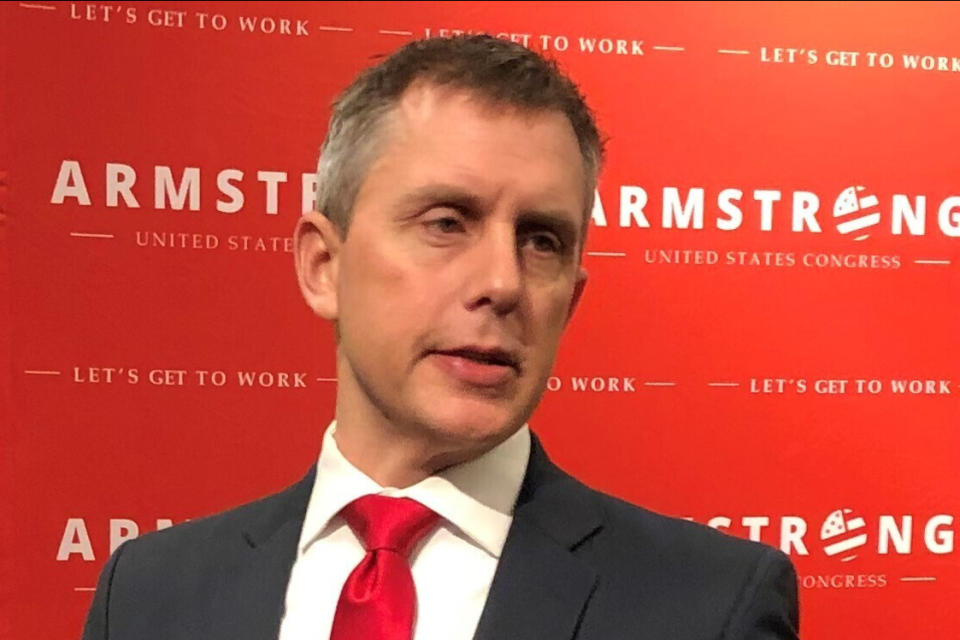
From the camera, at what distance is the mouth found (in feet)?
2.94

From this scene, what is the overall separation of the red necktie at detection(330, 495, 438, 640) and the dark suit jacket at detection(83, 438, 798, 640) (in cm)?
8

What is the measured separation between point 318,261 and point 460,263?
0.21 m

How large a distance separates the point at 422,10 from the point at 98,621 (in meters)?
1.09

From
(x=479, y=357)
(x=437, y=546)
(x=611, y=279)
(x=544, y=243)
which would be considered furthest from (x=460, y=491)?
(x=611, y=279)

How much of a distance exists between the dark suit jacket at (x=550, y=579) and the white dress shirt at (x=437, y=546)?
0.02 metres

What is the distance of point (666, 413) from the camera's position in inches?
67.2

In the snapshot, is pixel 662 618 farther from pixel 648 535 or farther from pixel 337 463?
pixel 337 463

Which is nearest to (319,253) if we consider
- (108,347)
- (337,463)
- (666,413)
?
(337,463)

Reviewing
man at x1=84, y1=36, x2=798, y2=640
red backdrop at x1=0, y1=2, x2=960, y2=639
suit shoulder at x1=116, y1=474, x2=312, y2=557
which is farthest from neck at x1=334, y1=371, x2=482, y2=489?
red backdrop at x1=0, y1=2, x2=960, y2=639

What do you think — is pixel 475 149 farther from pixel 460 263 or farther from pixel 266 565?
pixel 266 565

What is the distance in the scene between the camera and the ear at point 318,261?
102 cm

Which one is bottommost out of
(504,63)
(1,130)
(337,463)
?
(337,463)

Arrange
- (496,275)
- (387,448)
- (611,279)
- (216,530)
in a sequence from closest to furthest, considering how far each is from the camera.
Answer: (496,275) < (387,448) < (216,530) < (611,279)

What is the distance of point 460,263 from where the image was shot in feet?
2.95
